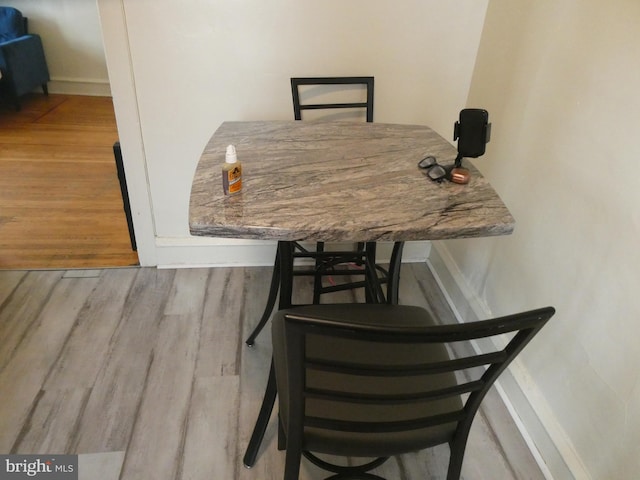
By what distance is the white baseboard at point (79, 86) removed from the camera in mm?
4668

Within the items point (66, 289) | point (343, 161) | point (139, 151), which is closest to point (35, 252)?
point (66, 289)

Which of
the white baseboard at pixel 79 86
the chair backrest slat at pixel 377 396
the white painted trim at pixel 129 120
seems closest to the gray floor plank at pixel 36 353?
the white painted trim at pixel 129 120

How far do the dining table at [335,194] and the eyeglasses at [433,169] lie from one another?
1cm

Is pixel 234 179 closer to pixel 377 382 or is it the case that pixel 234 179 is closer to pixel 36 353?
pixel 377 382

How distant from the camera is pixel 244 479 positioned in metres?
1.35

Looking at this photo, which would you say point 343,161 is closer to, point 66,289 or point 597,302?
point 597,302

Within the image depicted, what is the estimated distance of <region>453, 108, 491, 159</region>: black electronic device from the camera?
1.22 meters

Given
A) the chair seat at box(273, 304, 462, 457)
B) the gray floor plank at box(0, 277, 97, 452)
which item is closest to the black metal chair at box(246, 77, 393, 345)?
the chair seat at box(273, 304, 462, 457)

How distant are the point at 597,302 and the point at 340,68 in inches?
53.0

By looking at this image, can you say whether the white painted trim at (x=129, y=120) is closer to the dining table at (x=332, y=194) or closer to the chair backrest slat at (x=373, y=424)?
the dining table at (x=332, y=194)

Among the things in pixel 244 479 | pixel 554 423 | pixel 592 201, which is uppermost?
pixel 592 201

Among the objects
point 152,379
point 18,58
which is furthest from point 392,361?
point 18,58

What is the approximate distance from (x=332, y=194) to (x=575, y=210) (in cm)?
79

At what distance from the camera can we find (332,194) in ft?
3.75
